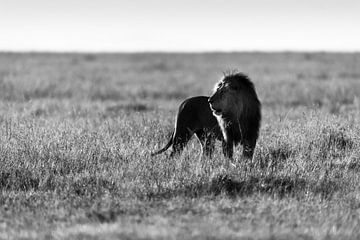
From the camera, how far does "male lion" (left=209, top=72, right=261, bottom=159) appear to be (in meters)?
7.75

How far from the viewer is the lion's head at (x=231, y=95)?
7695mm

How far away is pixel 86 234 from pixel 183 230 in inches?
34.1

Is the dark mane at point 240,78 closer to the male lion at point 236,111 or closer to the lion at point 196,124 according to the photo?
the male lion at point 236,111

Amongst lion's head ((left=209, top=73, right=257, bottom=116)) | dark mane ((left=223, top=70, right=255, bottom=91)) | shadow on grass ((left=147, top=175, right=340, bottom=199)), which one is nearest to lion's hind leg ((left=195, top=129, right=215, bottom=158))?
lion's head ((left=209, top=73, right=257, bottom=116))

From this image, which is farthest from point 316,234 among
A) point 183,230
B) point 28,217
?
point 28,217

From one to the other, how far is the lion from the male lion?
0.88 ft

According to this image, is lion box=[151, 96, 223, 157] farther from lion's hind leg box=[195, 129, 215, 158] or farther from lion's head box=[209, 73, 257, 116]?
lion's head box=[209, 73, 257, 116]

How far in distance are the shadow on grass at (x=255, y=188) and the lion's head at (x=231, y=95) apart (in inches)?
37.0

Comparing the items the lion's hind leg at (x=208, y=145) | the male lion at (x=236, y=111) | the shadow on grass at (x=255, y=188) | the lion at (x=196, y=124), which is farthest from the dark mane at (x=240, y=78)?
the shadow on grass at (x=255, y=188)

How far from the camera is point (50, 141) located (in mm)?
8695

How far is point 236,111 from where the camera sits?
310 inches

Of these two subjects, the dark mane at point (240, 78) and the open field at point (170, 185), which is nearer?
the open field at point (170, 185)

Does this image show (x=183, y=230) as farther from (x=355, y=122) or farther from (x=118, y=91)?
(x=118, y=91)

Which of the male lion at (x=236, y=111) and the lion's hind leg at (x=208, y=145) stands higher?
the male lion at (x=236, y=111)
